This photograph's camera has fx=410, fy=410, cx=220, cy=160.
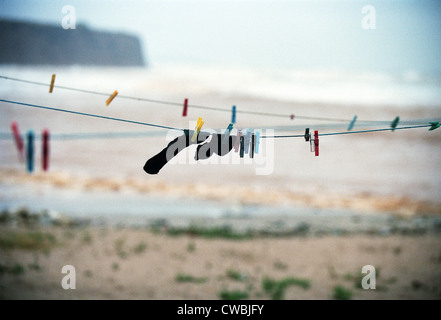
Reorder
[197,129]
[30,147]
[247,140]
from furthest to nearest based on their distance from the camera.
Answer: [247,140]
[197,129]
[30,147]

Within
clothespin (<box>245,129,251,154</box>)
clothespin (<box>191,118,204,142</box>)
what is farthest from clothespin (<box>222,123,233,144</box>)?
clothespin (<box>191,118,204,142</box>)

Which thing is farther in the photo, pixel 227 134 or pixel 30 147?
pixel 227 134

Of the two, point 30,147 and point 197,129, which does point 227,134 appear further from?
point 30,147

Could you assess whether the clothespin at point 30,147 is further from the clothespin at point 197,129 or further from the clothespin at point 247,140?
the clothespin at point 247,140

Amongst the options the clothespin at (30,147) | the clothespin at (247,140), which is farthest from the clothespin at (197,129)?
the clothespin at (30,147)

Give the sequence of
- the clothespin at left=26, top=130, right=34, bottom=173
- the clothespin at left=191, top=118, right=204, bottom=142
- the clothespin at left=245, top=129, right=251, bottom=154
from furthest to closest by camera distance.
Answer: the clothespin at left=245, top=129, right=251, bottom=154, the clothespin at left=191, top=118, right=204, bottom=142, the clothespin at left=26, top=130, right=34, bottom=173

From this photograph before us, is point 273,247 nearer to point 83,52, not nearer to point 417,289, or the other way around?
point 417,289

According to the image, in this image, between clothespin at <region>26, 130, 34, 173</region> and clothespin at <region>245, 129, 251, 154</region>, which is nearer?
clothespin at <region>26, 130, 34, 173</region>

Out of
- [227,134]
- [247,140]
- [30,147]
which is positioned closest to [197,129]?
[227,134]

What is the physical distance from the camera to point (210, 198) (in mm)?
14969

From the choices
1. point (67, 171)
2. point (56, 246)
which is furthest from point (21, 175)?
point (56, 246)

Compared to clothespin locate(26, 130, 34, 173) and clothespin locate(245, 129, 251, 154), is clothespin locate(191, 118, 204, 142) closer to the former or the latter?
clothespin locate(245, 129, 251, 154)

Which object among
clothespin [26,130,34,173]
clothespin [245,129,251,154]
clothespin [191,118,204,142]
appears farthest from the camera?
clothespin [245,129,251,154]

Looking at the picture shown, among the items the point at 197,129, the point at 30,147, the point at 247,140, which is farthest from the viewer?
the point at 247,140
